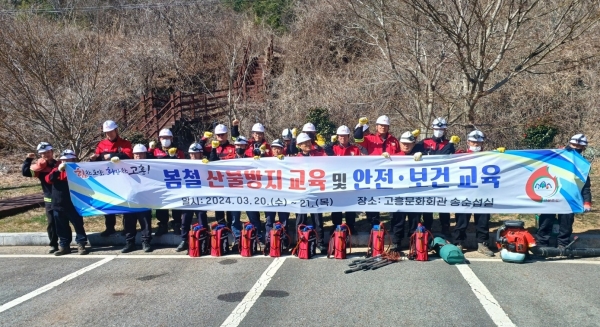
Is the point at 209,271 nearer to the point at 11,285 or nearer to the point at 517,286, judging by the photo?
the point at 11,285

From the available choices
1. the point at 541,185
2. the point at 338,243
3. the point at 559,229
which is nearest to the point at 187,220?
the point at 338,243

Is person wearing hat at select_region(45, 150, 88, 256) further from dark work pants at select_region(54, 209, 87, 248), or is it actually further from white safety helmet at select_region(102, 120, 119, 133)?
white safety helmet at select_region(102, 120, 119, 133)

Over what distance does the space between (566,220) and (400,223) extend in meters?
2.35

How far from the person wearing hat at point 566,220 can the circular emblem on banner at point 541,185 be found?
32cm

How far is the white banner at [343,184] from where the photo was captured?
7398mm

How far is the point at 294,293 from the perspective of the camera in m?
6.05

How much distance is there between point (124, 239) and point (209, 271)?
257cm

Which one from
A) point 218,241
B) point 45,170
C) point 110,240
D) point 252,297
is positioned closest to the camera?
point 252,297

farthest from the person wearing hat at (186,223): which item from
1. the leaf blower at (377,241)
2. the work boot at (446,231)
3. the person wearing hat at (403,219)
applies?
the work boot at (446,231)

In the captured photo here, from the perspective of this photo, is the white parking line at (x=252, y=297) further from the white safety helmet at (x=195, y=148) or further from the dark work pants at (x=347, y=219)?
the white safety helmet at (x=195, y=148)

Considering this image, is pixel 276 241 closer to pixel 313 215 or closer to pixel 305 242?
pixel 305 242

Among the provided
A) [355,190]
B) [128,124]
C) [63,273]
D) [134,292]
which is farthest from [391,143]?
[128,124]

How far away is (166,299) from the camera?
5988 mm

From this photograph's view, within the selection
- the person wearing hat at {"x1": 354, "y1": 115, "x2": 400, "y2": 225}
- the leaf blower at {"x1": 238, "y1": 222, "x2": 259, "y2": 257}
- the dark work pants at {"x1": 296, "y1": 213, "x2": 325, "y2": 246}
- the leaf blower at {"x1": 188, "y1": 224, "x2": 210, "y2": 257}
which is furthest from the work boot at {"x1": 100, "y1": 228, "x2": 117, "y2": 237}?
the person wearing hat at {"x1": 354, "y1": 115, "x2": 400, "y2": 225}
